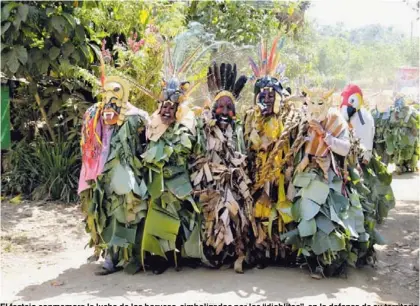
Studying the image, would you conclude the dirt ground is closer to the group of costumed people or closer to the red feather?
the group of costumed people

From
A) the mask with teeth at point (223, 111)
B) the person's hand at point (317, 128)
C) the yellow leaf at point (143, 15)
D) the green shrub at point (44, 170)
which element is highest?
the yellow leaf at point (143, 15)

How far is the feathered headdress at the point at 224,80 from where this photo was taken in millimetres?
4586

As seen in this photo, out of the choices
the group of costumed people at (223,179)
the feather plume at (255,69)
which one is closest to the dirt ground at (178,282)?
the group of costumed people at (223,179)

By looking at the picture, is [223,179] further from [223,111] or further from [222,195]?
[223,111]

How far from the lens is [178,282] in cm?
427

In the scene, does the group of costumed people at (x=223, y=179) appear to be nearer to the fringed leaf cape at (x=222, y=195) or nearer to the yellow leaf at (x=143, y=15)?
the fringed leaf cape at (x=222, y=195)

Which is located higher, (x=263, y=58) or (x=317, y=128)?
(x=263, y=58)

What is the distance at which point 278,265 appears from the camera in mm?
4723

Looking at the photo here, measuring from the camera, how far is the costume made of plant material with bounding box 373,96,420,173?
400 inches

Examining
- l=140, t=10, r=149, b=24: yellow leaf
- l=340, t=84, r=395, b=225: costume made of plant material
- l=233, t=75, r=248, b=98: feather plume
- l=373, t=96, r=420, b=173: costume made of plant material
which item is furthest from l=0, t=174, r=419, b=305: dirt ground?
l=373, t=96, r=420, b=173: costume made of plant material

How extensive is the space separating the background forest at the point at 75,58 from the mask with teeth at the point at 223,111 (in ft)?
1.69

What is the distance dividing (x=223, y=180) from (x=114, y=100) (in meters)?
1.10

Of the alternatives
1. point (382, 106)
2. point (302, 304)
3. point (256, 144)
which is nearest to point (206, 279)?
point (302, 304)

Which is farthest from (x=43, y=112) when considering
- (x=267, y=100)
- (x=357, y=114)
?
(x=357, y=114)
